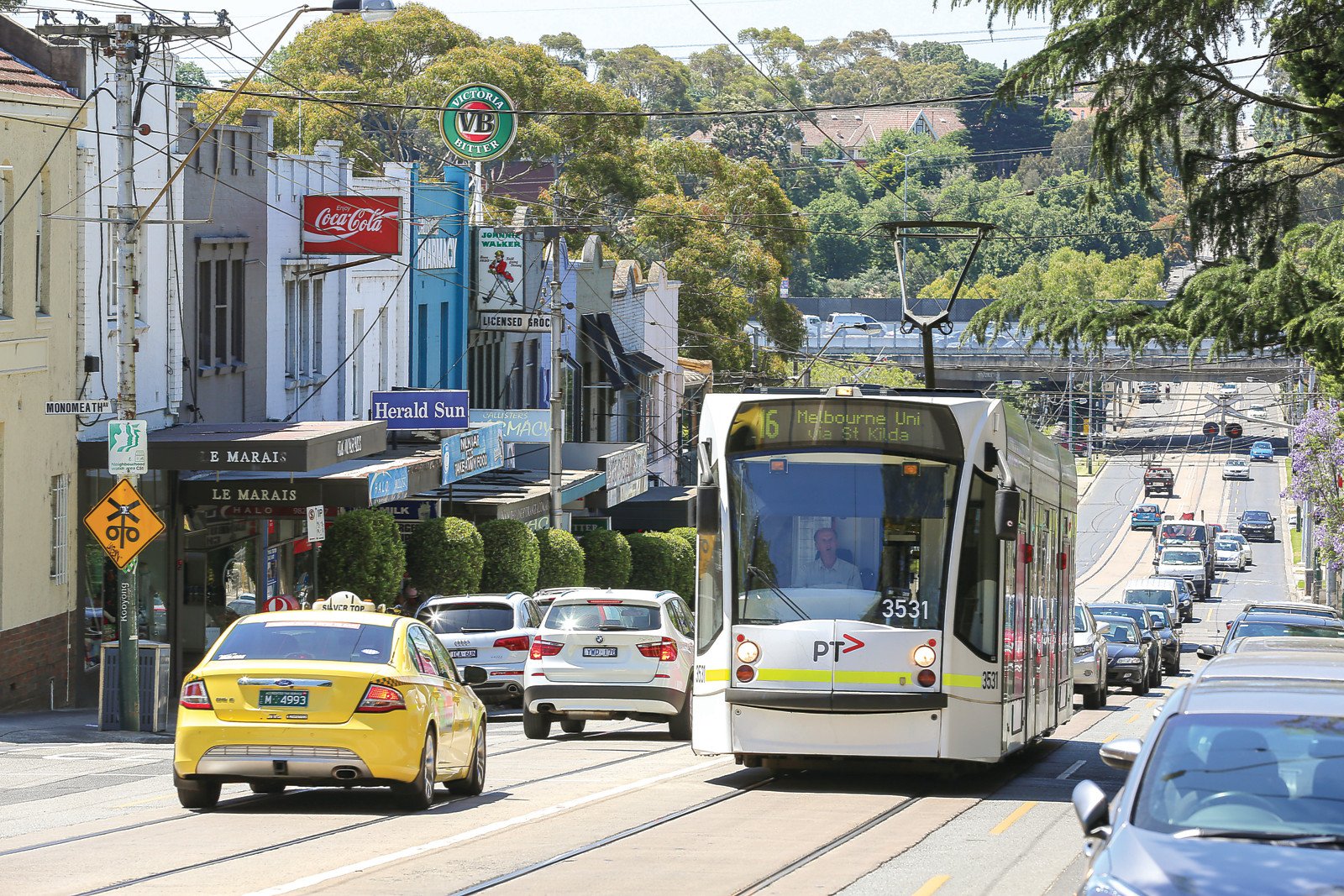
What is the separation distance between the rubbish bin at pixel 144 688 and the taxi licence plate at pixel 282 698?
29.7 ft

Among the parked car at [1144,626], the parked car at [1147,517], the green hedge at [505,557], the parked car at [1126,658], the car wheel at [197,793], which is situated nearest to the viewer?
the car wheel at [197,793]

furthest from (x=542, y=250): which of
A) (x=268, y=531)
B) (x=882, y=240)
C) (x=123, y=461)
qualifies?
(x=882, y=240)

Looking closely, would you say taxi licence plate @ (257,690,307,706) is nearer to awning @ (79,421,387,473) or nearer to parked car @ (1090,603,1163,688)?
awning @ (79,421,387,473)

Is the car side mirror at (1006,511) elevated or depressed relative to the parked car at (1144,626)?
elevated

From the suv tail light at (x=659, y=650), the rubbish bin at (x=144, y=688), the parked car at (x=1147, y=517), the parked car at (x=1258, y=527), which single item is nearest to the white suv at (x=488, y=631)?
the rubbish bin at (x=144, y=688)

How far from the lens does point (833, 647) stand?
561 inches

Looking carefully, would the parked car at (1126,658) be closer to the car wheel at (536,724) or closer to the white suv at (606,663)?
the white suv at (606,663)

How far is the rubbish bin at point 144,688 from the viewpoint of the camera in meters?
21.3

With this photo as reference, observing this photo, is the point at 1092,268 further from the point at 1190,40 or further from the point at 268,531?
the point at 1190,40

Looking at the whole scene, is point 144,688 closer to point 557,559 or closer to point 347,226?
point 347,226

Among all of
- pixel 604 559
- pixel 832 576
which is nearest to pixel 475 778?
pixel 832 576

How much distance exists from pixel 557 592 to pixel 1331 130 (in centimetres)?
1373

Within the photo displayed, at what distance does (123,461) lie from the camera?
70.3 ft

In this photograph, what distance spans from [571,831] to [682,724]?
9192 mm
